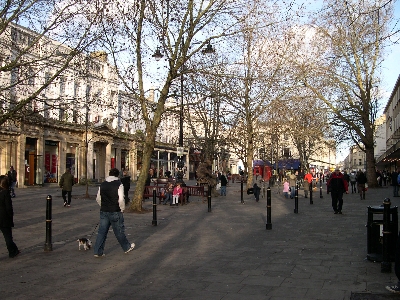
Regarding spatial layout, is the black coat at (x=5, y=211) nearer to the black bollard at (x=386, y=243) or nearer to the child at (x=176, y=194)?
the black bollard at (x=386, y=243)

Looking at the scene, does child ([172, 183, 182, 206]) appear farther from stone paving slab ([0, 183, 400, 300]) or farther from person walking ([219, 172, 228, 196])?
person walking ([219, 172, 228, 196])

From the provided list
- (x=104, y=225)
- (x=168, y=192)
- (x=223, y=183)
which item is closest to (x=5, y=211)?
(x=104, y=225)

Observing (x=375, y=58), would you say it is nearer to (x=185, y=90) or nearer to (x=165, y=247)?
(x=185, y=90)

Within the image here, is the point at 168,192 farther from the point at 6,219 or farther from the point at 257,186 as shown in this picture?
the point at 6,219

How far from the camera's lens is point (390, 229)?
761 centimetres

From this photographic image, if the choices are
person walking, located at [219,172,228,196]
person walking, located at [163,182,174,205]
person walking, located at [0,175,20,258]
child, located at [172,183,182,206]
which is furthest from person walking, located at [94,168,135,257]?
person walking, located at [219,172,228,196]

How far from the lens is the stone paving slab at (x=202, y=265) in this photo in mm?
6387

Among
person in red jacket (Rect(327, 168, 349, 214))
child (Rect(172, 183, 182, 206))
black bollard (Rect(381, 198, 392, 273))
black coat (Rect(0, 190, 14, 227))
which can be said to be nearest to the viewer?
black bollard (Rect(381, 198, 392, 273))

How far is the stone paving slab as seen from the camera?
6.39 meters

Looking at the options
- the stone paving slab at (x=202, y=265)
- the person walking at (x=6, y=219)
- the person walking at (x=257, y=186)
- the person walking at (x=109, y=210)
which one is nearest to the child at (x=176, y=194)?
the person walking at (x=257, y=186)

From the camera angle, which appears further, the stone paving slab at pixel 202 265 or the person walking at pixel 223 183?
the person walking at pixel 223 183

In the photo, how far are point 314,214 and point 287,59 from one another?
53.4 ft

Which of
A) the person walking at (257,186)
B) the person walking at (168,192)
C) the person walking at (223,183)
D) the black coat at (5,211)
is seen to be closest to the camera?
the black coat at (5,211)

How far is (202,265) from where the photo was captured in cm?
817
